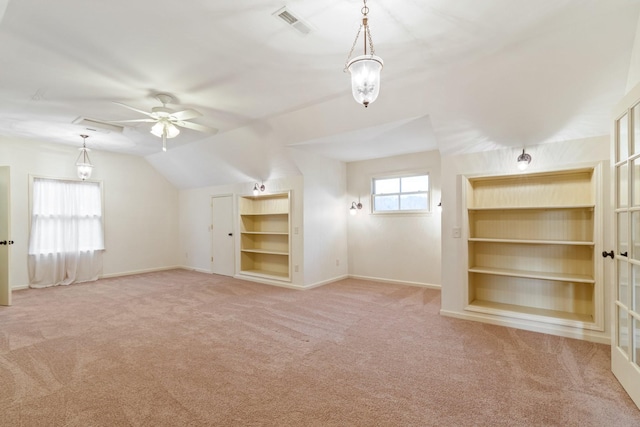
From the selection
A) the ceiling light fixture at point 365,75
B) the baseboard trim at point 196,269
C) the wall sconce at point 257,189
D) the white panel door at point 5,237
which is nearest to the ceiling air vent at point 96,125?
the white panel door at point 5,237

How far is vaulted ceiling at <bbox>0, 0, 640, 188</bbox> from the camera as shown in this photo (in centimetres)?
220

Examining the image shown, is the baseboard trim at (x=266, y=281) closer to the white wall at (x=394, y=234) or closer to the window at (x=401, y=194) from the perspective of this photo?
the white wall at (x=394, y=234)

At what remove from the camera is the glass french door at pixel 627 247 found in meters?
2.17

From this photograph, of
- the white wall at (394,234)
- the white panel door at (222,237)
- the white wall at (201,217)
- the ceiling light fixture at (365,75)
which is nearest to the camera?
the ceiling light fixture at (365,75)

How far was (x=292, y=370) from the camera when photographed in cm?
265

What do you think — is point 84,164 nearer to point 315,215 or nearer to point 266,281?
point 266,281

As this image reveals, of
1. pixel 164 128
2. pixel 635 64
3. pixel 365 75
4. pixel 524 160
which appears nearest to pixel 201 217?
pixel 164 128

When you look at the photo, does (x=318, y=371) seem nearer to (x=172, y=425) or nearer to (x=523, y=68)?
(x=172, y=425)

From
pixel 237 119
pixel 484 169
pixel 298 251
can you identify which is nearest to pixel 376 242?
pixel 298 251

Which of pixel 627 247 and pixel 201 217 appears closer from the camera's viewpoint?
pixel 627 247

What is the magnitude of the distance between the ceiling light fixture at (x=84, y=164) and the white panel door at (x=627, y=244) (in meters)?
7.33

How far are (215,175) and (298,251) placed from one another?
278 centimetres

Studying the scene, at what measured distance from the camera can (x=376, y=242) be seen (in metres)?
6.19

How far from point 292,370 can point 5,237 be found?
16.7 feet
